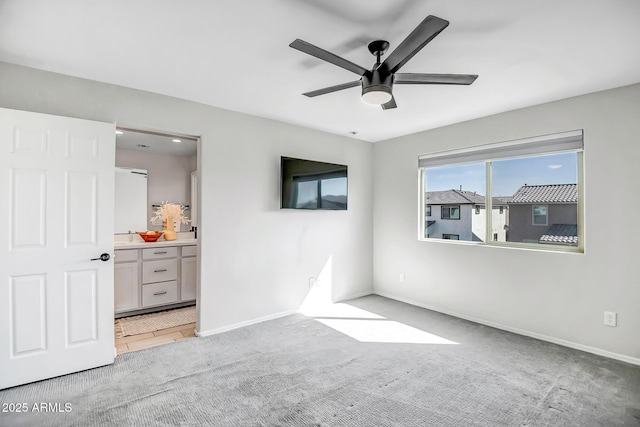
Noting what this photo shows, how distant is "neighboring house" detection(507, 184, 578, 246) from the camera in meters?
3.16

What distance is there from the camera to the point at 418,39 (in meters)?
1.60

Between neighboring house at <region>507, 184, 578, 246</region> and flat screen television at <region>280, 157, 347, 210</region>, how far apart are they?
80.2 inches

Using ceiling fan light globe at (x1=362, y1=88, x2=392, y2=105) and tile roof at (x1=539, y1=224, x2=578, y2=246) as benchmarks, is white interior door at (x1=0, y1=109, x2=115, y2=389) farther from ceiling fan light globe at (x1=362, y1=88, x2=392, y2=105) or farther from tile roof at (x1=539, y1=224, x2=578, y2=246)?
tile roof at (x1=539, y1=224, x2=578, y2=246)

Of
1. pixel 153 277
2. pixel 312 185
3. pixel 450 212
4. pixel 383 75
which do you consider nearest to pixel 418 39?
pixel 383 75

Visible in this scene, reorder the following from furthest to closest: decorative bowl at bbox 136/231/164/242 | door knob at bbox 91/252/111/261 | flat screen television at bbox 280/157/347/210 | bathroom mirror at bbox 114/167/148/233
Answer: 1. bathroom mirror at bbox 114/167/148/233
2. decorative bowl at bbox 136/231/164/242
3. flat screen television at bbox 280/157/347/210
4. door knob at bbox 91/252/111/261

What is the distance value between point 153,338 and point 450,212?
3.74 m

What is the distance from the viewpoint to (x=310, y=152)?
421 cm

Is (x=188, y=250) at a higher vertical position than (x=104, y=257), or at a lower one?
lower

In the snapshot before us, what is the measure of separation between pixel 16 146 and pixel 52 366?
1.65 meters

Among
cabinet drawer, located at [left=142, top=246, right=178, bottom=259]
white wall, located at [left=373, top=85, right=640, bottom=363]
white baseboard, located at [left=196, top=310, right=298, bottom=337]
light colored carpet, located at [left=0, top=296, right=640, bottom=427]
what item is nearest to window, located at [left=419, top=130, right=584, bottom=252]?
white wall, located at [left=373, top=85, right=640, bottom=363]

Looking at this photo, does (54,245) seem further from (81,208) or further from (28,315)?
(28,315)

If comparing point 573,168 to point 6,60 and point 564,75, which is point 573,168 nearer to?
point 564,75

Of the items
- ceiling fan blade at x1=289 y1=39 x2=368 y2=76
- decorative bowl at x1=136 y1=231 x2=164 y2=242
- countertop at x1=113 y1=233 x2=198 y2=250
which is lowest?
countertop at x1=113 y1=233 x2=198 y2=250

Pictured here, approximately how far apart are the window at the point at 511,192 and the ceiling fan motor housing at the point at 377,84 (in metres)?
2.16
